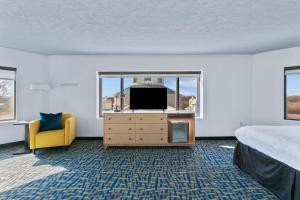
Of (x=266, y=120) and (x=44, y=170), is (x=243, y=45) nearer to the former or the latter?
(x=266, y=120)

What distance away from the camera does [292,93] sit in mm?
5074

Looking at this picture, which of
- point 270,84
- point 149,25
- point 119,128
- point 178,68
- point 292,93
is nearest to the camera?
point 149,25

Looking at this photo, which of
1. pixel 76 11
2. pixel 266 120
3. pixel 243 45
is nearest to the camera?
pixel 76 11

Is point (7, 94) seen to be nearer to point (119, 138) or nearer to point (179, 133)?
point (119, 138)

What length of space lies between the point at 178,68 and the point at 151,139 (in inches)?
86.7

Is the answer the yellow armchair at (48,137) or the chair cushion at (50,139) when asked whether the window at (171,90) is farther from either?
the chair cushion at (50,139)

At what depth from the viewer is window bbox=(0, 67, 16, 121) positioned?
16.7 feet

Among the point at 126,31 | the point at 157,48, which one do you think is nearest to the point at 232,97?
the point at 157,48

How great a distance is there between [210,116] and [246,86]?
136cm

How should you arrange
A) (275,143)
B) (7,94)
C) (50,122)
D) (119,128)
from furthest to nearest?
(7,94) < (119,128) < (50,122) < (275,143)

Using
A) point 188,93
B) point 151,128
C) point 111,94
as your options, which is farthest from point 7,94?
point 188,93

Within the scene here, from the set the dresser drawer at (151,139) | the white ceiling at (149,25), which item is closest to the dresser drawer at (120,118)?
the dresser drawer at (151,139)

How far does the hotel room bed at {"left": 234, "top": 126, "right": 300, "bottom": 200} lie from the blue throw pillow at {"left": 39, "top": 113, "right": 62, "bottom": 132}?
4.10 m

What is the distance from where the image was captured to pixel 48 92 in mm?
5801
